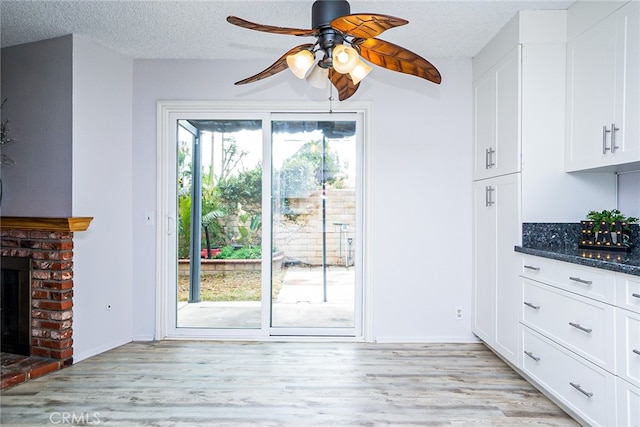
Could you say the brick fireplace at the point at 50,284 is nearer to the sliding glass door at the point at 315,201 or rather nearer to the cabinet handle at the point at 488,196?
the sliding glass door at the point at 315,201

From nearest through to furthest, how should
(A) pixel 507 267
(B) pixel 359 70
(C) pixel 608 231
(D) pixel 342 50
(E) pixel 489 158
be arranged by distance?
1. (D) pixel 342 50
2. (B) pixel 359 70
3. (C) pixel 608 231
4. (A) pixel 507 267
5. (E) pixel 489 158

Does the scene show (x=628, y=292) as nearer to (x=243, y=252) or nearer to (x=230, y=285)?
(x=243, y=252)

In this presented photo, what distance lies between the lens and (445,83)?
332 centimetres

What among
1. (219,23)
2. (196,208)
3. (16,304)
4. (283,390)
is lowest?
(283,390)

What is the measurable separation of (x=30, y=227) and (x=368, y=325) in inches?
106

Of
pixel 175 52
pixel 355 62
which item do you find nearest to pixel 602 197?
pixel 355 62

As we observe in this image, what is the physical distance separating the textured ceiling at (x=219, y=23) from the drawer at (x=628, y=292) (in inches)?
69.8

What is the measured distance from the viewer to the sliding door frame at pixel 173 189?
10.9ft

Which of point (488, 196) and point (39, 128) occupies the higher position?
point (39, 128)

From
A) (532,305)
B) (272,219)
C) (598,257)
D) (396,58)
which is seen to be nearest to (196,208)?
(272,219)

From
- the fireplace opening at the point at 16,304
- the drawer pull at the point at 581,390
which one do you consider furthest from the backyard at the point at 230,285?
the drawer pull at the point at 581,390

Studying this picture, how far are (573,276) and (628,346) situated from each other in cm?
41

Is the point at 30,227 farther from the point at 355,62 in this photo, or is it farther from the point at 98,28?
the point at 355,62

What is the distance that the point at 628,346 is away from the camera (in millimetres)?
1674
